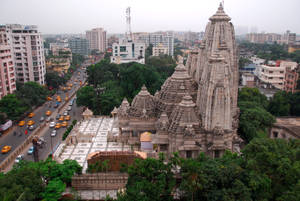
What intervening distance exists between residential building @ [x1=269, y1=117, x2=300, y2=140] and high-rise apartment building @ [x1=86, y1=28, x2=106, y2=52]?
5232 inches

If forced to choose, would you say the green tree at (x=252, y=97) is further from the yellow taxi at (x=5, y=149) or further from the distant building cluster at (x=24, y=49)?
the distant building cluster at (x=24, y=49)

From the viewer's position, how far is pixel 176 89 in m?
31.0

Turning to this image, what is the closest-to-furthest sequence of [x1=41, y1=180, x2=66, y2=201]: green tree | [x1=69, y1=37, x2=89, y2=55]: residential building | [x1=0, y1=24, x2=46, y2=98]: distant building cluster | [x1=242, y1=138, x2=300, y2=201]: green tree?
[x1=242, y1=138, x2=300, y2=201]: green tree < [x1=41, y1=180, x2=66, y2=201]: green tree < [x1=0, y1=24, x2=46, y2=98]: distant building cluster < [x1=69, y1=37, x2=89, y2=55]: residential building

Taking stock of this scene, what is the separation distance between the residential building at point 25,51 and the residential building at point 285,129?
50.3 m

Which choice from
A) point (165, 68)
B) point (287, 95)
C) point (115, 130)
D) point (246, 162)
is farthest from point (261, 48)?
point (246, 162)

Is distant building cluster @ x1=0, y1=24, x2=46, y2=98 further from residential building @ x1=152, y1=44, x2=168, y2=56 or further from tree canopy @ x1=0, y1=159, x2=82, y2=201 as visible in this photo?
residential building @ x1=152, y1=44, x2=168, y2=56

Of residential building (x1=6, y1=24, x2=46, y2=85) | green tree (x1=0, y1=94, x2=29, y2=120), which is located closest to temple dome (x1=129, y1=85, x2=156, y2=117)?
green tree (x1=0, y1=94, x2=29, y2=120)

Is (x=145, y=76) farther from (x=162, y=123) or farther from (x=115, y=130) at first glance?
(x=162, y=123)

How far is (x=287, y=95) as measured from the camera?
48594 millimetres

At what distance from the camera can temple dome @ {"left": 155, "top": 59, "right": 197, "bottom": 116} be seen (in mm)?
30781

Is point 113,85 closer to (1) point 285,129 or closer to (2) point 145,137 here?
(2) point 145,137

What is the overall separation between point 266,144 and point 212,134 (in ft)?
17.1

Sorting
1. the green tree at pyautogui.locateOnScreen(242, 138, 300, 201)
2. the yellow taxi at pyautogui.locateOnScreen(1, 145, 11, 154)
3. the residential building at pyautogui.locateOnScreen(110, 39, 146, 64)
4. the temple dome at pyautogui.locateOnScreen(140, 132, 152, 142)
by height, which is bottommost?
the yellow taxi at pyautogui.locateOnScreen(1, 145, 11, 154)

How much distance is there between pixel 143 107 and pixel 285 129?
2050 cm
